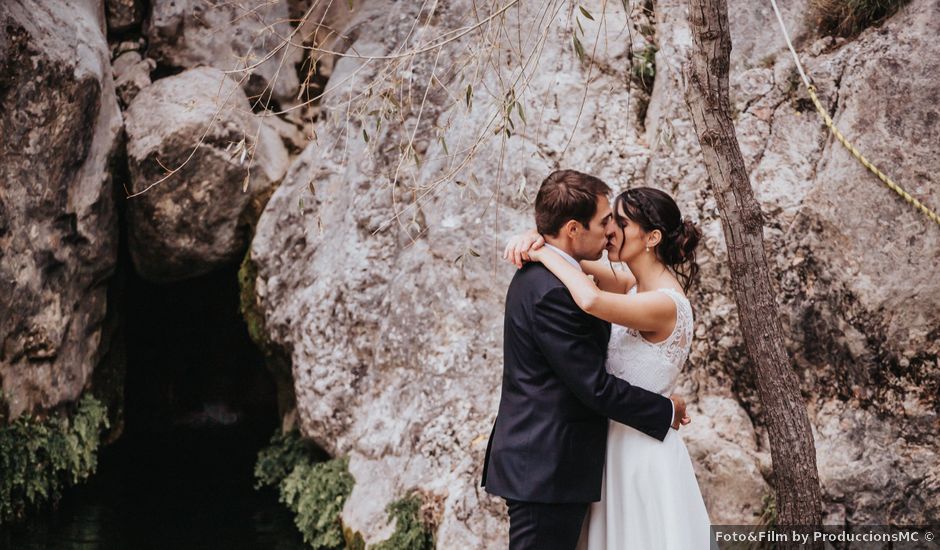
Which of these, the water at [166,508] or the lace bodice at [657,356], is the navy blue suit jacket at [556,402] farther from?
the water at [166,508]

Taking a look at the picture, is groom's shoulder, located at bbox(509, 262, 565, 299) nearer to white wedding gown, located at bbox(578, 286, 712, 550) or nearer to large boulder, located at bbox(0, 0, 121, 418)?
white wedding gown, located at bbox(578, 286, 712, 550)

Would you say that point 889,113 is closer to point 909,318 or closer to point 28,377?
point 909,318

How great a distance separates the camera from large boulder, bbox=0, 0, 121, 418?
717 cm

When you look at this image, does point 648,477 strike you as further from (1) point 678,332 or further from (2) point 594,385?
(1) point 678,332

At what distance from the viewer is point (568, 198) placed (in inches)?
143

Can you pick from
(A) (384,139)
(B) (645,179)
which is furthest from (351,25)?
(B) (645,179)

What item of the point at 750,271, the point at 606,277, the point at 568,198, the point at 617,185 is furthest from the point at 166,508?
the point at 750,271

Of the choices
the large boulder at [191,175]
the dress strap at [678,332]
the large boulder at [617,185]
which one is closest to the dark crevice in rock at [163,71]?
the large boulder at [191,175]

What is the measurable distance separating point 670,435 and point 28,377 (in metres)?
6.08

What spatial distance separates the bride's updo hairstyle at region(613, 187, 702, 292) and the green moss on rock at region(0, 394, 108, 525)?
5814 millimetres

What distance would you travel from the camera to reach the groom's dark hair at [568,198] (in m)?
3.62

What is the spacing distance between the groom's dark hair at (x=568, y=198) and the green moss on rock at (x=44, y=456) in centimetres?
558

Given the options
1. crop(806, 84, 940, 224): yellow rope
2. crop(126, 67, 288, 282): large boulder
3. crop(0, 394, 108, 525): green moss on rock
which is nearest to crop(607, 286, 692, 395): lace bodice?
crop(806, 84, 940, 224): yellow rope

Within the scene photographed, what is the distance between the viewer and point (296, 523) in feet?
23.2
